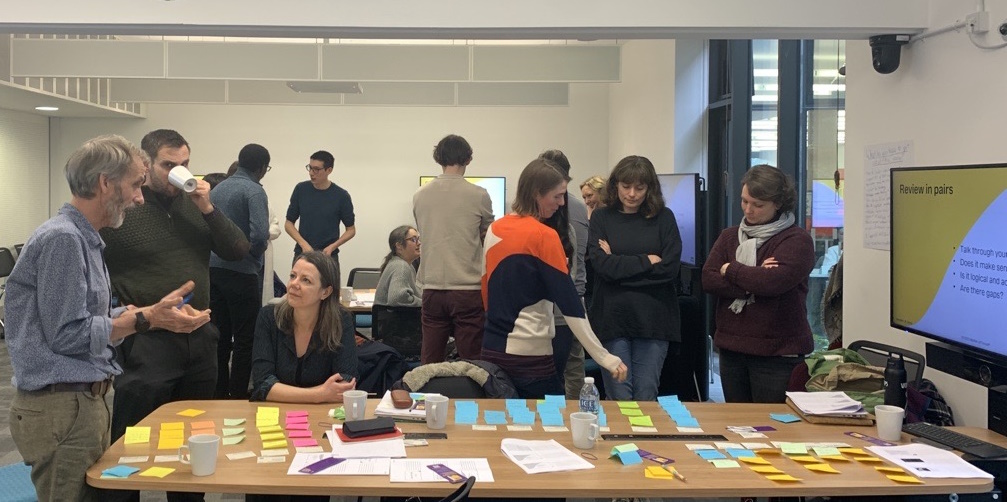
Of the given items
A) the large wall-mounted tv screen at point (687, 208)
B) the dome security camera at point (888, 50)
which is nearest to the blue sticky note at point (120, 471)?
the dome security camera at point (888, 50)

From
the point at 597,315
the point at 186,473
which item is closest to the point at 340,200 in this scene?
the point at 597,315

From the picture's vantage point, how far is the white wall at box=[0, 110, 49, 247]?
366 inches

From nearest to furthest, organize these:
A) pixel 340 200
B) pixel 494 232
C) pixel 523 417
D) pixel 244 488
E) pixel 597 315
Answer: pixel 244 488 → pixel 523 417 → pixel 494 232 → pixel 597 315 → pixel 340 200

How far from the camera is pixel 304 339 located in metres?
3.16

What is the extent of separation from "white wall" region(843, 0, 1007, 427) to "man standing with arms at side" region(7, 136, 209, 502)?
2.76 metres

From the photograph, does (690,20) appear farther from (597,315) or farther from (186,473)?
(186,473)

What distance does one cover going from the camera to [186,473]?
2211mm

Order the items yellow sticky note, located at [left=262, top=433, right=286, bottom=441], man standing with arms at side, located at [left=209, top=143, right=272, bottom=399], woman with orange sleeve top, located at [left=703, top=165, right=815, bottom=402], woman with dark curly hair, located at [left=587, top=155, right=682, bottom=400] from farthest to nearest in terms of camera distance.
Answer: man standing with arms at side, located at [left=209, top=143, right=272, bottom=399]
woman with dark curly hair, located at [left=587, top=155, right=682, bottom=400]
woman with orange sleeve top, located at [left=703, top=165, right=815, bottom=402]
yellow sticky note, located at [left=262, top=433, right=286, bottom=441]

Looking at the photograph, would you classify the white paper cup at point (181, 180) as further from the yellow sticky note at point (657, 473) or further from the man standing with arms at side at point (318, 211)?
the man standing with arms at side at point (318, 211)

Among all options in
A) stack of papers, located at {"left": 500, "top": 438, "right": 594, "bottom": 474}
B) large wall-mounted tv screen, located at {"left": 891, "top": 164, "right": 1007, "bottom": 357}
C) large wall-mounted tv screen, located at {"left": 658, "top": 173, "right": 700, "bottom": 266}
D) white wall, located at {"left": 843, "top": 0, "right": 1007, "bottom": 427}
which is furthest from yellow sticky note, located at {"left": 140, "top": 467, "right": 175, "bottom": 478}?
large wall-mounted tv screen, located at {"left": 658, "top": 173, "right": 700, "bottom": 266}

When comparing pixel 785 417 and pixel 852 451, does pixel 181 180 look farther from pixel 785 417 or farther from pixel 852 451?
pixel 852 451

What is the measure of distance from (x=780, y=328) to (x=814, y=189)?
2.37 metres

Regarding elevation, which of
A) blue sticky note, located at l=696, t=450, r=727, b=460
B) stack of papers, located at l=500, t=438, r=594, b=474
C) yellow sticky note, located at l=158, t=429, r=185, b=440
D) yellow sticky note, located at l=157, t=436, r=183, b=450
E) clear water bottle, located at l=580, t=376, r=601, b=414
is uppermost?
clear water bottle, located at l=580, t=376, r=601, b=414

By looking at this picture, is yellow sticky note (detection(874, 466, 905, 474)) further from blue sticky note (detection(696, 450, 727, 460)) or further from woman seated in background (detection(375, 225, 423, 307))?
woman seated in background (detection(375, 225, 423, 307))
